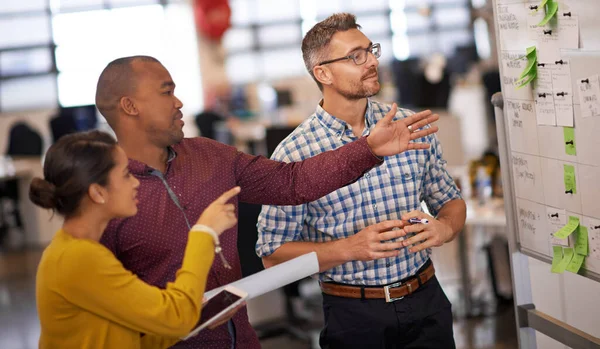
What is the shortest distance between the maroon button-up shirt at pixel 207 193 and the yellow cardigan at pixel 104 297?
27 cm

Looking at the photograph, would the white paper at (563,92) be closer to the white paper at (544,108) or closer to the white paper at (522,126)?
the white paper at (544,108)

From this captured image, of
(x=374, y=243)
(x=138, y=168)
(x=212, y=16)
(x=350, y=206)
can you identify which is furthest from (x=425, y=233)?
(x=212, y=16)

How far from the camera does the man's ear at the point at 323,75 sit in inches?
103

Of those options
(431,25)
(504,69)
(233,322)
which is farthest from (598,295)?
(431,25)

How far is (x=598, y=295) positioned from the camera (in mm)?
2625

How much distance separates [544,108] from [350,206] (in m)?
0.65

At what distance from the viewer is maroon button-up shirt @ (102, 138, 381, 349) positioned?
84.6 inches

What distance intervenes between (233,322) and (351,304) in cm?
47

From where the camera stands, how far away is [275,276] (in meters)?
Result: 2.14

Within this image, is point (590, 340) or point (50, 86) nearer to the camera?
point (590, 340)

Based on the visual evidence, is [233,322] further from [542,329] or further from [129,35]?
[129,35]

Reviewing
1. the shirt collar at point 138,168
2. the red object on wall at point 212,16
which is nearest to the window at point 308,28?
the red object on wall at point 212,16

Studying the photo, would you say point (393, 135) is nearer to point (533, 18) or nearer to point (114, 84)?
point (533, 18)

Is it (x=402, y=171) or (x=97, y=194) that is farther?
(x=402, y=171)
